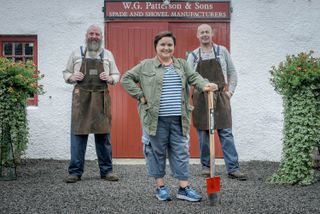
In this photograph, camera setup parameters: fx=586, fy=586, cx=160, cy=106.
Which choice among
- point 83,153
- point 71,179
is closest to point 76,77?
point 83,153

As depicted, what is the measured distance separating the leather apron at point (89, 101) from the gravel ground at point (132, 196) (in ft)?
2.37

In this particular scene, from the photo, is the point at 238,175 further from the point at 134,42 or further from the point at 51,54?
the point at 51,54

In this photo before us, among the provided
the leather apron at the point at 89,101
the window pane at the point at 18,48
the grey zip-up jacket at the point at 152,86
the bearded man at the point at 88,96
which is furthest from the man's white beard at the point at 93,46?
the window pane at the point at 18,48

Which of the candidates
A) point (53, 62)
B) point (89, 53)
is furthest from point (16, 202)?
point (53, 62)

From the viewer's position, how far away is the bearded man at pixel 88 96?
298 inches

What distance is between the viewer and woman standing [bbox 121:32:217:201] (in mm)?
6086

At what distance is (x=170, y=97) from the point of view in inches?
241

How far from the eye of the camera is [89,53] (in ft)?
25.2

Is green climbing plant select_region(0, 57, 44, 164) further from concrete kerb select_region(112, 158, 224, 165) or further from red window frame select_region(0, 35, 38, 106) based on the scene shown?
concrete kerb select_region(112, 158, 224, 165)

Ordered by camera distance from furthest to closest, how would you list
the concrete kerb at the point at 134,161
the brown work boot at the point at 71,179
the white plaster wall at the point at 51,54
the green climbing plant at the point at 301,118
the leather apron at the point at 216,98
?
1. the white plaster wall at the point at 51,54
2. the concrete kerb at the point at 134,161
3. the leather apron at the point at 216,98
4. the brown work boot at the point at 71,179
5. the green climbing plant at the point at 301,118

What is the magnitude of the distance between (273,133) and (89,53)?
3.83 metres

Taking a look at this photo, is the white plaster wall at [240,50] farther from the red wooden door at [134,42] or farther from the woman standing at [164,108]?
the woman standing at [164,108]

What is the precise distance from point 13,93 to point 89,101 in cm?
133

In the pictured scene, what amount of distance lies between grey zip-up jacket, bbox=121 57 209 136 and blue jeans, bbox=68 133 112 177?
164cm
